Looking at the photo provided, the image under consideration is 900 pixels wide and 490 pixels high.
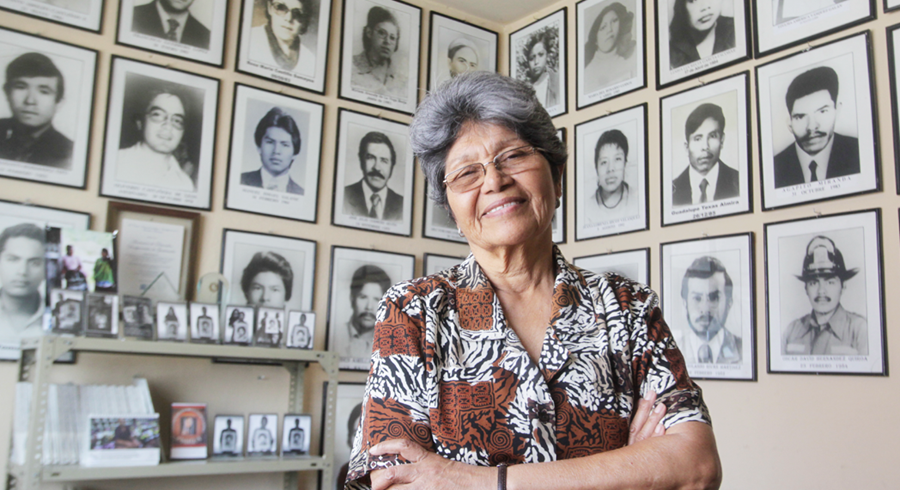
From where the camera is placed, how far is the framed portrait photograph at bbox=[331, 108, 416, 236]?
3678mm

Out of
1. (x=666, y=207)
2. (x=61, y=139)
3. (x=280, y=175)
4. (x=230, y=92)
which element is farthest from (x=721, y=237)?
(x=61, y=139)

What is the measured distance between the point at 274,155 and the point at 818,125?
2.45 meters

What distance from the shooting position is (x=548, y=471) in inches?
43.1

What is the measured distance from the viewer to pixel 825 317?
2586mm

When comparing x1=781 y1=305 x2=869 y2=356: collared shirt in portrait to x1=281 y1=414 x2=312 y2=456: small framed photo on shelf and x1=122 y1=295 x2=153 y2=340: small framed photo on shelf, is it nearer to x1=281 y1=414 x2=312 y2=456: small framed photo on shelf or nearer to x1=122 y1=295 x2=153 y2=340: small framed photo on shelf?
x1=281 y1=414 x2=312 y2=456: small framed photo on shelf

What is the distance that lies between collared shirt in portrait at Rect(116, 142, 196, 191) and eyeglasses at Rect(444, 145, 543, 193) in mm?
2165

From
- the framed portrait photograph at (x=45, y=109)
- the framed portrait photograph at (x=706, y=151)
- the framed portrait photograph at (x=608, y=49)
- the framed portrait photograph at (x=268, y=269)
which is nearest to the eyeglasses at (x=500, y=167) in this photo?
the framed portrait photograph at (x=706, y=151)

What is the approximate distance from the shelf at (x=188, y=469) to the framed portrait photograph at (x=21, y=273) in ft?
1.90

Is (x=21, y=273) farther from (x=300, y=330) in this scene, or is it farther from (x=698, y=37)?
(x=698, y=37)

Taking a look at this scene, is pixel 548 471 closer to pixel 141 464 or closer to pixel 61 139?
pixel 141 464

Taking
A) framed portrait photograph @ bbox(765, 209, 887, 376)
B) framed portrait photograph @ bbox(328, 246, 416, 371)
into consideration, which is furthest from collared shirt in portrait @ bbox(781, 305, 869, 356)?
framed portrait photograph @ bbox(328, 246, 416, 371)

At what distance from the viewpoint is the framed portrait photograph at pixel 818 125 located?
8.43 ft

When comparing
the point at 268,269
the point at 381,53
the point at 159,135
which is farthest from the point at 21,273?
the point at 381,53

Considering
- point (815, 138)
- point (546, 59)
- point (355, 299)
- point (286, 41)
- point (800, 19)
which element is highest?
point (546, 59)
